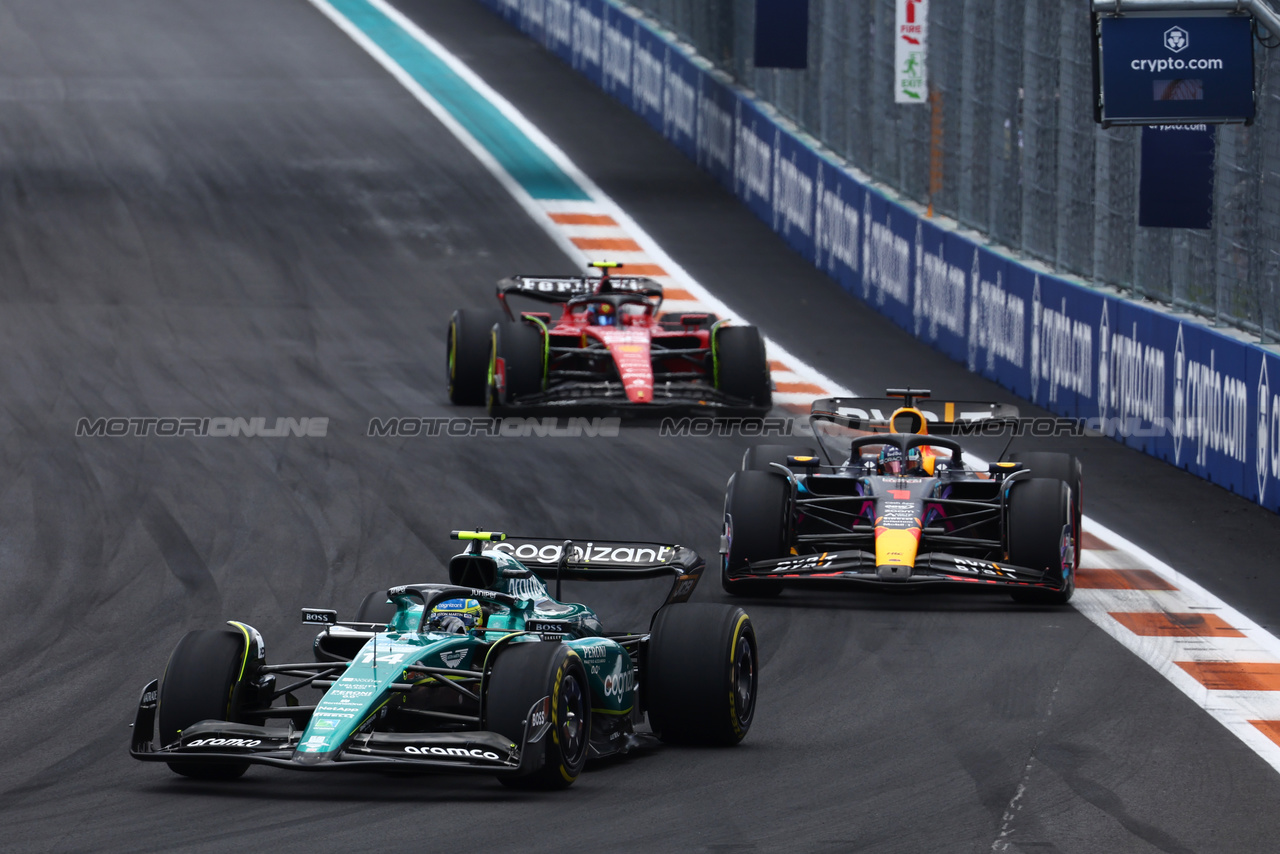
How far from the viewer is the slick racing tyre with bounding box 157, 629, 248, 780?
9.12 m

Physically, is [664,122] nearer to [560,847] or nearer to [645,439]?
[645,439]

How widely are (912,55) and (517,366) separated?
8156mm

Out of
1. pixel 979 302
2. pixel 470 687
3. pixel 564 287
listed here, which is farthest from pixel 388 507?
pixel 979 302

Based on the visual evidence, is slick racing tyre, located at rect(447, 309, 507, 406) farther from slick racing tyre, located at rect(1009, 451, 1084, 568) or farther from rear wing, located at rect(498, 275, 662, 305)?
slick racing tyre, located at rect(1009, 451, 1084, 568)

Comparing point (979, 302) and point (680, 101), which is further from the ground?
point (680, 101)

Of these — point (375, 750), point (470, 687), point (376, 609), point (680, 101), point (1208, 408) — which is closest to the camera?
point (375, 750)

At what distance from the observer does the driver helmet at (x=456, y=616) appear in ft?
31.3

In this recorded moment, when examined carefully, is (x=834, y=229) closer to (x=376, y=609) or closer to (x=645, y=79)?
(x=645, y=79)

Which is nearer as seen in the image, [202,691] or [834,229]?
[202,691]

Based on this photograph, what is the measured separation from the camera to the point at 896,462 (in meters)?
14.6

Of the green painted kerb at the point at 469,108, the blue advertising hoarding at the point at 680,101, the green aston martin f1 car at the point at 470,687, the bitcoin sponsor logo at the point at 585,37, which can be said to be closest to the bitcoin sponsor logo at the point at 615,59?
the bitcoin sponsor logo at the point at 585,37

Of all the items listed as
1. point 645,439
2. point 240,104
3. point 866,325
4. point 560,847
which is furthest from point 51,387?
point 240,104

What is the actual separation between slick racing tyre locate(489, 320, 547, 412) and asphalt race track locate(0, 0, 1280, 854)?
33.6 inches

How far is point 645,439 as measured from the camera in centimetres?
1947
